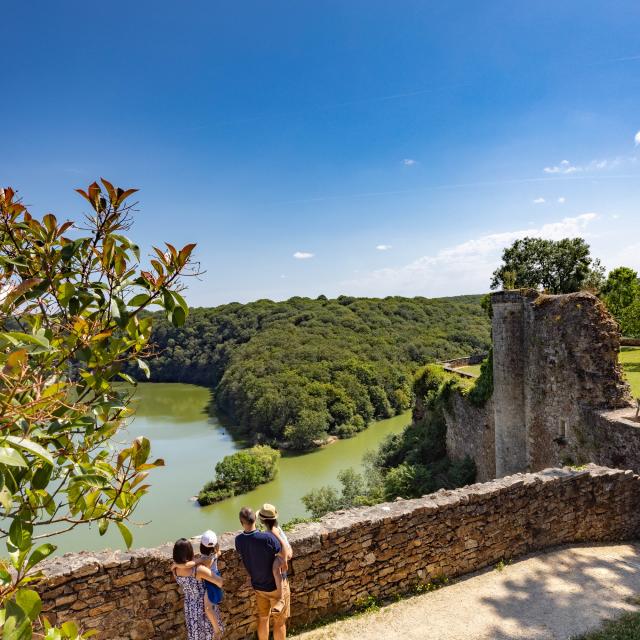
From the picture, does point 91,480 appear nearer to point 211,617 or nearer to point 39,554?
point 39,554

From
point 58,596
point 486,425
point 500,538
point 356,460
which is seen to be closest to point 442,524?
point 500,538

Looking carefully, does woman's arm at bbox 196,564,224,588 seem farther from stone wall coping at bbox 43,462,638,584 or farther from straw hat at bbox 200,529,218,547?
stone wall coping at bbox 43,462,638,584

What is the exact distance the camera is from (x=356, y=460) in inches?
1109

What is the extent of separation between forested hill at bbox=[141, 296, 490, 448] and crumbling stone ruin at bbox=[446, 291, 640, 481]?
23.0 metres

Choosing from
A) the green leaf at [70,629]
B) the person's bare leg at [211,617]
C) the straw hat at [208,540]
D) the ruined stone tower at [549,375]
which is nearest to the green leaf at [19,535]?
the green leaf at [70,629]

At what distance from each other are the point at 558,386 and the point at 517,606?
5.39m

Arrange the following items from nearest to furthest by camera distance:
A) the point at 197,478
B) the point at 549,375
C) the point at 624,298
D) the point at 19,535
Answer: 1. the point at 19,535
2. the point at 549,375
3. the point at 624,298
4. the point at 197,478

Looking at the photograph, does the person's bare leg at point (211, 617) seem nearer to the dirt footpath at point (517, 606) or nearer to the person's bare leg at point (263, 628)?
the person's bare leg at point (263, 628)

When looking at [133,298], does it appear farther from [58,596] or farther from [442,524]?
[442,524]

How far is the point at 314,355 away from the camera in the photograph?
1731 inches

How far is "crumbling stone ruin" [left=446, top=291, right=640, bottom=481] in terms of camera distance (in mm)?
7613

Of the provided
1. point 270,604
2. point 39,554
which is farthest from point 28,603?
point 270,604

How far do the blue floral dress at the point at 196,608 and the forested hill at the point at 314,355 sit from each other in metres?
28.9

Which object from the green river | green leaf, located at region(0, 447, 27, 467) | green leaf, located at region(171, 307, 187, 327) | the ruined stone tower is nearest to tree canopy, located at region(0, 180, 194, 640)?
green leaf, located at region(171, 307, 187, 327)
